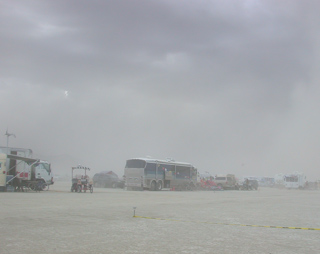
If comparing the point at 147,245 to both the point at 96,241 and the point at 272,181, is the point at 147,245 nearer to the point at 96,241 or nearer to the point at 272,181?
the point at 96,241

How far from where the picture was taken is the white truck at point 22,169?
26.0m

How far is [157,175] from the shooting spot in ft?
122

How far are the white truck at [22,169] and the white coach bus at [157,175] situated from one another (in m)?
9.47

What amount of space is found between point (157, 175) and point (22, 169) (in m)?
14.5

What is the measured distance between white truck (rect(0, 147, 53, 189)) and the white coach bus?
31.1 feet

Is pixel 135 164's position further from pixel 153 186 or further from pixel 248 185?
pixel 248 185

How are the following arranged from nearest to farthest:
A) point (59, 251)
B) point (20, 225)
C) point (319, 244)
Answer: point (59, 251) → point (319, 244) → point (20, 225)

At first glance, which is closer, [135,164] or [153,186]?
[135,164]

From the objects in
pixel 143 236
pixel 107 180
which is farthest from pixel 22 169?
pixel 143 236

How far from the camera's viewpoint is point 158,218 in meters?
10.9

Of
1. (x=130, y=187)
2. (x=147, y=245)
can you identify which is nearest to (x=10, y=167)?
(x=130, y=187)

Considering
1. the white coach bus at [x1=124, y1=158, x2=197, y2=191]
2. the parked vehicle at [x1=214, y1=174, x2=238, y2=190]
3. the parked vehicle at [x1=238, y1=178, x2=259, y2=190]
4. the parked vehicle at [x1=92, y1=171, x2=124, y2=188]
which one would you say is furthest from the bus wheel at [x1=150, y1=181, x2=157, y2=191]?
the parked vehicle at [x1=238, y1=178, x2=259, y2=190]

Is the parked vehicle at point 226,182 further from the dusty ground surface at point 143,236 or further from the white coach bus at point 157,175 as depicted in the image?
the dusty ground surface at point 143,236

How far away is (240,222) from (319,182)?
72.7 m
